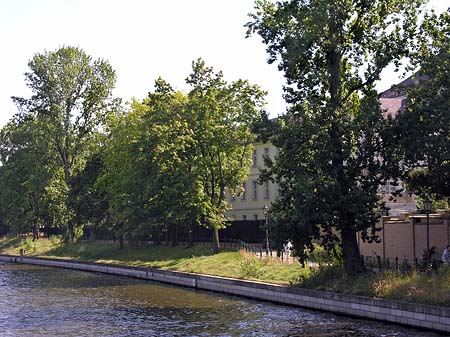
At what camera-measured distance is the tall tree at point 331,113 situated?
102 ft

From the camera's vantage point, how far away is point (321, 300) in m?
31.4

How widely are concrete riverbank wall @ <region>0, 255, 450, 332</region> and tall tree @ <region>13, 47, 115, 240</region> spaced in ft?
99.4

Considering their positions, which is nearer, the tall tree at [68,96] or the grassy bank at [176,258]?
the grassy bank at [176,258]

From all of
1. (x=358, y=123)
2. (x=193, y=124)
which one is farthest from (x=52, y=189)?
(x=358, y=123)

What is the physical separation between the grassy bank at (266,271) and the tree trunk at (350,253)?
635 mm

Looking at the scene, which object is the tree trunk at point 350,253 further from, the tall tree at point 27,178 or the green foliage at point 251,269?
the tall tree at point 27,178

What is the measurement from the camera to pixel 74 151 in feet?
261

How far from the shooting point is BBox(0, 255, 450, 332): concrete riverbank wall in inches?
1003

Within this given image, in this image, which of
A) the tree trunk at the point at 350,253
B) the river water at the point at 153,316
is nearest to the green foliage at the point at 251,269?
the river water at the point at 153,316

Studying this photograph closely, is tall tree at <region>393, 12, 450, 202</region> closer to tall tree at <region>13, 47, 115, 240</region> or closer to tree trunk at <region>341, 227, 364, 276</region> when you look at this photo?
tree trunk at <region>341, 227, 364, 276</region>

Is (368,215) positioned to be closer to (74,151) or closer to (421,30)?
(421,30)

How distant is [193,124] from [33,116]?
101 ft

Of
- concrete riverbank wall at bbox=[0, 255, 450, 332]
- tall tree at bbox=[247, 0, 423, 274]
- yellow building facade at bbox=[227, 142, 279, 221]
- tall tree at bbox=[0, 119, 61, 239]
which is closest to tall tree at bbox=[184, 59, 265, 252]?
concrete riverbank wall at bbox=[0, 255, 450, 332]

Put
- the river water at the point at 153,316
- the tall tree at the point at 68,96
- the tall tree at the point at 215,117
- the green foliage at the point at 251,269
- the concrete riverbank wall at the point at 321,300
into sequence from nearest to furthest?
the concrete riverbank wall at the point at 321,300, the river water at the point at 153,316, the green foliage at the point at 251,269, the tall tree at the point at 215,117, the tall tree at the point at 68,96
